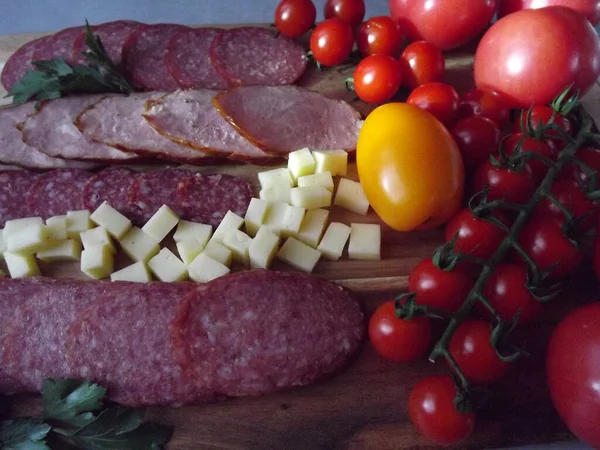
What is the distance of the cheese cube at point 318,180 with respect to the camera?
1.54 m

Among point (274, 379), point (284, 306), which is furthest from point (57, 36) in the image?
point (274, 379)

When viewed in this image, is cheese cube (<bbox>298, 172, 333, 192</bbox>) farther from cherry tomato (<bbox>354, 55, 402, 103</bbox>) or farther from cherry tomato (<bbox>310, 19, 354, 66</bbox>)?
cherry tomato (<bbox>310, 19, 354, 66</bbox>)

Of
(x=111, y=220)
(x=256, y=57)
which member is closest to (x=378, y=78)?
(x=256, y=57)

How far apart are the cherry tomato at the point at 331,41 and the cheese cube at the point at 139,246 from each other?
808 millimetres

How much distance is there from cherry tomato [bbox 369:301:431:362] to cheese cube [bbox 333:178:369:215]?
38 centimetres

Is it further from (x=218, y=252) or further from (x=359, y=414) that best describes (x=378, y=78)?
(x=359, y=414)

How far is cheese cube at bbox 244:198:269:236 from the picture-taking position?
57.9 inches

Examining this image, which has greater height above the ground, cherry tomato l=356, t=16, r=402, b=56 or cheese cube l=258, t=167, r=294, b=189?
cherry tomato l=356, t=16, r=402, b=56

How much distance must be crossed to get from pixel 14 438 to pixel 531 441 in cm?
114

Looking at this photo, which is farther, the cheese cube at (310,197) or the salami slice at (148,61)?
the salami slice at (148,61)

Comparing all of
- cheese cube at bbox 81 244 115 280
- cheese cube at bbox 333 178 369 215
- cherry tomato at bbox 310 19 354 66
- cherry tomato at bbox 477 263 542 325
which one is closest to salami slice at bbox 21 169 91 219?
cheese cube at bbox 81 244 115 280

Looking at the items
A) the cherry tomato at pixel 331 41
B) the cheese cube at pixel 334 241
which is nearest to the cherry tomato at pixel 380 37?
the cherry tomato at pixel 331 41

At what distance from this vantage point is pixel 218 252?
1423mm

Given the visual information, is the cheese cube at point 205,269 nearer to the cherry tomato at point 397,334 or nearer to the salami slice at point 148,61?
the cherry tomato at point 397,334
